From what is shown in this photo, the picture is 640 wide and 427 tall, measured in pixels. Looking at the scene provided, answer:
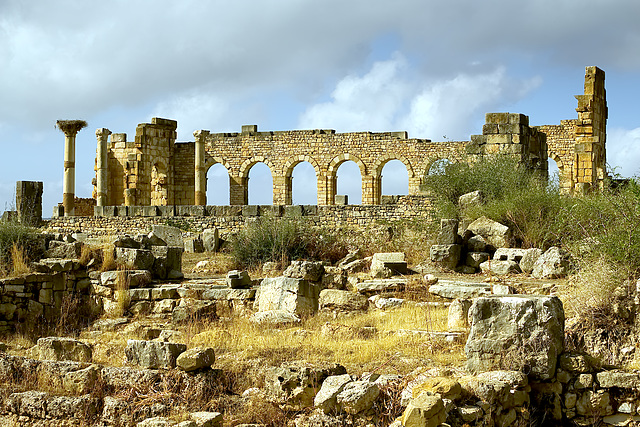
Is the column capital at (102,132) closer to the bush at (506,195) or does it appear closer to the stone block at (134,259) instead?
the bush at (506,195)

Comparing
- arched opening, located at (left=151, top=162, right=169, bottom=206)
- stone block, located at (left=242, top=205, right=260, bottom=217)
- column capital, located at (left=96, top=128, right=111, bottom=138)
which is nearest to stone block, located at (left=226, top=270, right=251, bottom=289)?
stone block, located at (left=242, top=205, right=260, bottom=217)

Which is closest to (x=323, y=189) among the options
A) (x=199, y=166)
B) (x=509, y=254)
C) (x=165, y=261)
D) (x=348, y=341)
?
(x=199, y=166)

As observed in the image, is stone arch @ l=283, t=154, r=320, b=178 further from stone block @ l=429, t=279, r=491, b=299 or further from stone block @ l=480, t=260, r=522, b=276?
stone block @ l=429, t=279, r=491, b=299

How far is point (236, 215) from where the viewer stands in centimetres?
1822

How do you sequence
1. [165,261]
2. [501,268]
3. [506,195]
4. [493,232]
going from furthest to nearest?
[506,195], [493,232], [165,261], [501,268]

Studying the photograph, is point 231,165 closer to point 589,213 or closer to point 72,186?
point 72,186

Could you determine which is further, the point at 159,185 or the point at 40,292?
the point at 159,185

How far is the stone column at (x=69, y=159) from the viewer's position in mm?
25328

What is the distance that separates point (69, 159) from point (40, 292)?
51.0 feet

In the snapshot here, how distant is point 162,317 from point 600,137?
12291 millimetres

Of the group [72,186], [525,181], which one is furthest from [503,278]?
[72,186]

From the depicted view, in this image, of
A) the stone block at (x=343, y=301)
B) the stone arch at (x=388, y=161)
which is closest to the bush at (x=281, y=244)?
the stone block at (x=343, y=301)

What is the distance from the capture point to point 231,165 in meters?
29.6

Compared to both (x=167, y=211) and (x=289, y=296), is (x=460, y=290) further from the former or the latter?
(x=167, y=211)
